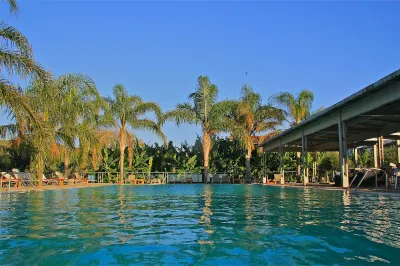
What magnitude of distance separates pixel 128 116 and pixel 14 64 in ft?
60.7

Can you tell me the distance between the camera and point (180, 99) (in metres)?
32.7

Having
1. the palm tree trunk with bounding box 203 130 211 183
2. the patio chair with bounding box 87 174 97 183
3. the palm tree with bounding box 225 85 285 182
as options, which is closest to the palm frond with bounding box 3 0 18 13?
the patio chair with bounding box 87 174 97 183

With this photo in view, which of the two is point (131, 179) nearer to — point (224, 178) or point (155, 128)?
point (155, 128)

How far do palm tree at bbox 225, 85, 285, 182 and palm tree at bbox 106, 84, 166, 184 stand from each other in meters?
6.16

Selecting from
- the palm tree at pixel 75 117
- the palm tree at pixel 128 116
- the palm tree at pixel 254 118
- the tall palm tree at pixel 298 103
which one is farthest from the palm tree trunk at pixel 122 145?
the tall palm tree at pixel 298 103

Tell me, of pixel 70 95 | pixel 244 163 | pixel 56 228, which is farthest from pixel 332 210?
pixel 244 163

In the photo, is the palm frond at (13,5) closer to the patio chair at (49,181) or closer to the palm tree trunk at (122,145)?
the patio chair at (49,181)

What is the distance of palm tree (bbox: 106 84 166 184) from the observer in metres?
29.4

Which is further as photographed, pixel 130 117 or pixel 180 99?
pixel 180 99

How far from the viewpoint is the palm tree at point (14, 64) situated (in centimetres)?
1091

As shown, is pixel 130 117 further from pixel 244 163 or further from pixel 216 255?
pixel 216 255

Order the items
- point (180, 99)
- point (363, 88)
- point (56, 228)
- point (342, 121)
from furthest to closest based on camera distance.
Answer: point (180, 99) → point (342, 121) → point (363, 88) → point (56, 228)

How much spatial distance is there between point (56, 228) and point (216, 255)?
3331 mm

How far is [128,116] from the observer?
29750 mm
